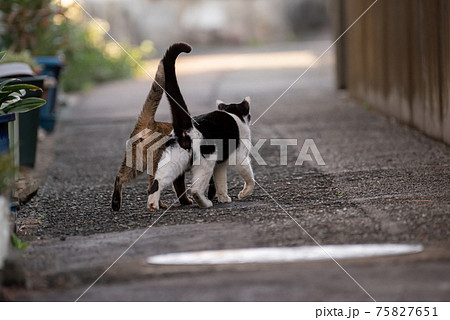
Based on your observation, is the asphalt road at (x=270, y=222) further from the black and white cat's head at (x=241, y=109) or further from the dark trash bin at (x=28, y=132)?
the black and white cat's head at (x=241, y=109)

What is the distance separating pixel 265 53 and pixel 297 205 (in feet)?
66.2

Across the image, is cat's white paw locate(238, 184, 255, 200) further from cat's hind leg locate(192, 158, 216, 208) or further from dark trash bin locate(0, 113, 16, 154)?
dark trash bin locate(0, 113, 16, 154)

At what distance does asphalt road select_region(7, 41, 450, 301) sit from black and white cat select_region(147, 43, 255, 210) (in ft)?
0.76

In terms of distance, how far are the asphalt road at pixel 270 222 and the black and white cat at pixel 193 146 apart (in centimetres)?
→ 23

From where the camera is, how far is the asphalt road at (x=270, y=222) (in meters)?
3.69

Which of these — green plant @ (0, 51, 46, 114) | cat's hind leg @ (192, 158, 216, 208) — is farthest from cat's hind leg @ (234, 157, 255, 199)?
green plant @ (0, 51, 46, 114)

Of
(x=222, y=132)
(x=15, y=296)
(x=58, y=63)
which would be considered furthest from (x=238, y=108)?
(x=58, y=63)

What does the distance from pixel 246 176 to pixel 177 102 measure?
0.81 meters

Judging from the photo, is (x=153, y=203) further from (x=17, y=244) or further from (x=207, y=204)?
(x=17, y=244)

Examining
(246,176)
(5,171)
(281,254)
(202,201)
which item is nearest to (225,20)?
(246,176)

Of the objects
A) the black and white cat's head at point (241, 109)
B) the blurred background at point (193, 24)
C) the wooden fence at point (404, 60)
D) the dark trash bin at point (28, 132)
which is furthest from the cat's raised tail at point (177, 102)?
the blurred background at point (193, 24)

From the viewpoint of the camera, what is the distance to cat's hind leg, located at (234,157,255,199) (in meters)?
5.60

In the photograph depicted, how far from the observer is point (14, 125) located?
600 centimetres

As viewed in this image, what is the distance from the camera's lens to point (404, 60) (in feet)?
30.5
